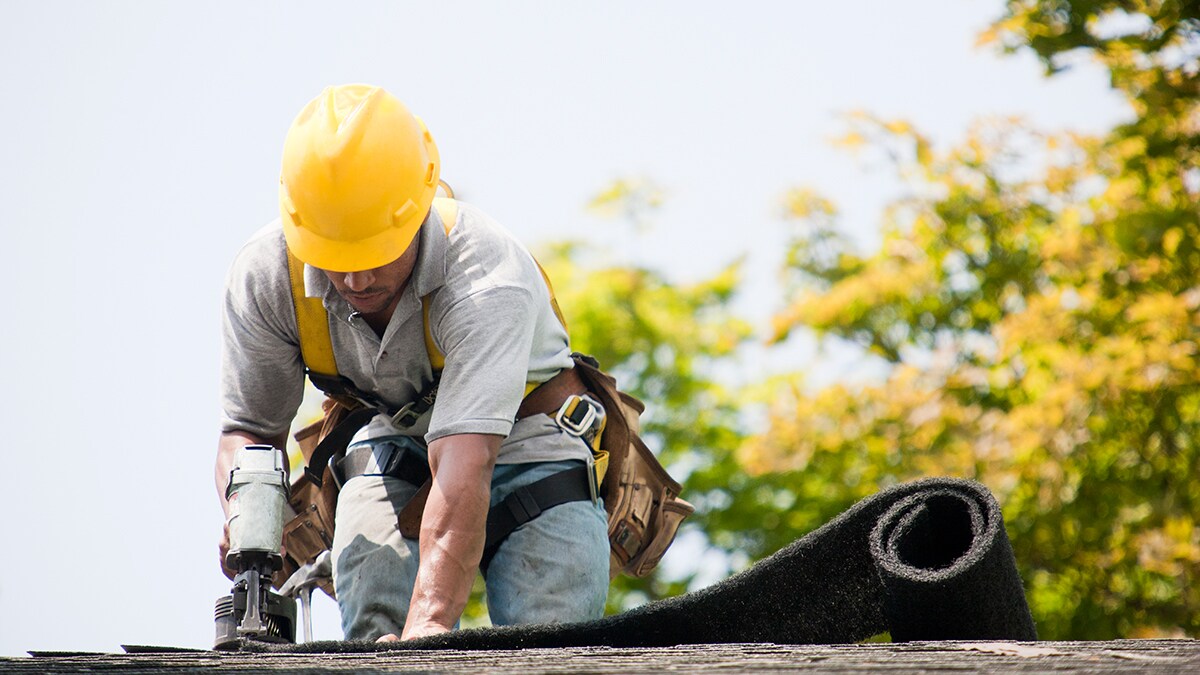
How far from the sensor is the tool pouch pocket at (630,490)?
439 cm

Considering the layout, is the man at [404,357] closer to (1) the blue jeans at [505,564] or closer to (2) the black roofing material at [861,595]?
(1) the blue jeans at [505,564]

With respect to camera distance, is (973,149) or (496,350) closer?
(496,350)

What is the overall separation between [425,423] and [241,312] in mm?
637

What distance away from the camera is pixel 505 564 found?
405cm

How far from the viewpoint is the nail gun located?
11.8 ft

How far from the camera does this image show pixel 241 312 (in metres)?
3.95

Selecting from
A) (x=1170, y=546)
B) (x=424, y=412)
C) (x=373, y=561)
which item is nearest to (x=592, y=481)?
(x=424, y=412)

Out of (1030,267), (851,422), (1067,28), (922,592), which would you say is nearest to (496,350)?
(922,592)

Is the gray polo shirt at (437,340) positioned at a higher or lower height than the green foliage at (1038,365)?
higher

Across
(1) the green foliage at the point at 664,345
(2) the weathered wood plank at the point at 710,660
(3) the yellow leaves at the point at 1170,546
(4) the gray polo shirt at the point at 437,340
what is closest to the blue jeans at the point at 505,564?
(4) the gray polo shirt at the point at 437,340

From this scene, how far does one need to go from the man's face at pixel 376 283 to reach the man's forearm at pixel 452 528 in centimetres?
50

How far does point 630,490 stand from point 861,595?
1519 mm

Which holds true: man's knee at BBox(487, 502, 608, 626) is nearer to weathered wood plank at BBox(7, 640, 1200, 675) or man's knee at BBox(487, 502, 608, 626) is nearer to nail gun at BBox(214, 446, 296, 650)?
nail gun at BBox(214, 446, 296, 650)

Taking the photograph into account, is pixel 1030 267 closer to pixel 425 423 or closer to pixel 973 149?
pixel 973 149
